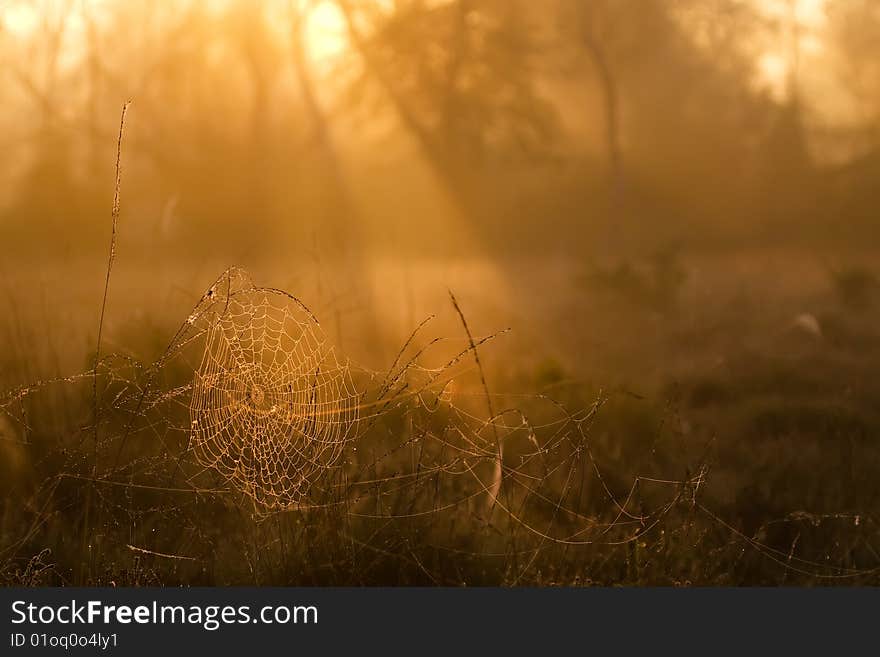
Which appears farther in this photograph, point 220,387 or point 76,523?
point 220,387

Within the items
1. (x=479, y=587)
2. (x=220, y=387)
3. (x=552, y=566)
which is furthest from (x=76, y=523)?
(x=552, y=566)

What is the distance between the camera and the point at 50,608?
12.2 feet

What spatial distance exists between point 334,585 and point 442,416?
1075 mm

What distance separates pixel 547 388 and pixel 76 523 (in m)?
2.62

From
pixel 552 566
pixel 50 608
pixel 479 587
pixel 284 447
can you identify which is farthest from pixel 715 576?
pixel 50 608

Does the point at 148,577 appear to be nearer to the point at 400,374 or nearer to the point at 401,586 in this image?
the point at 401,586

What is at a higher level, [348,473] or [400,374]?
[400,374]

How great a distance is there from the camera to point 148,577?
387 centimetres

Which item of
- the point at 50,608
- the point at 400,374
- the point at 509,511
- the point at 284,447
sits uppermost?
the point at 400,374

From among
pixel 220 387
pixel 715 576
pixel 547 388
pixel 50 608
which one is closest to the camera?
pixel 50 608

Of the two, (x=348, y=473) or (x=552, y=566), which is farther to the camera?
(x=348, y=473)

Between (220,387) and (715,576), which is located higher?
(220,387)

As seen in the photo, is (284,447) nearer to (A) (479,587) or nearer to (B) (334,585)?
(B) (334,585)

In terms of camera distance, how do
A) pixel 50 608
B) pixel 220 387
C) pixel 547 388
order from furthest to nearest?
pixel 547 388 < pixel 220 387 < pixel 50 608
